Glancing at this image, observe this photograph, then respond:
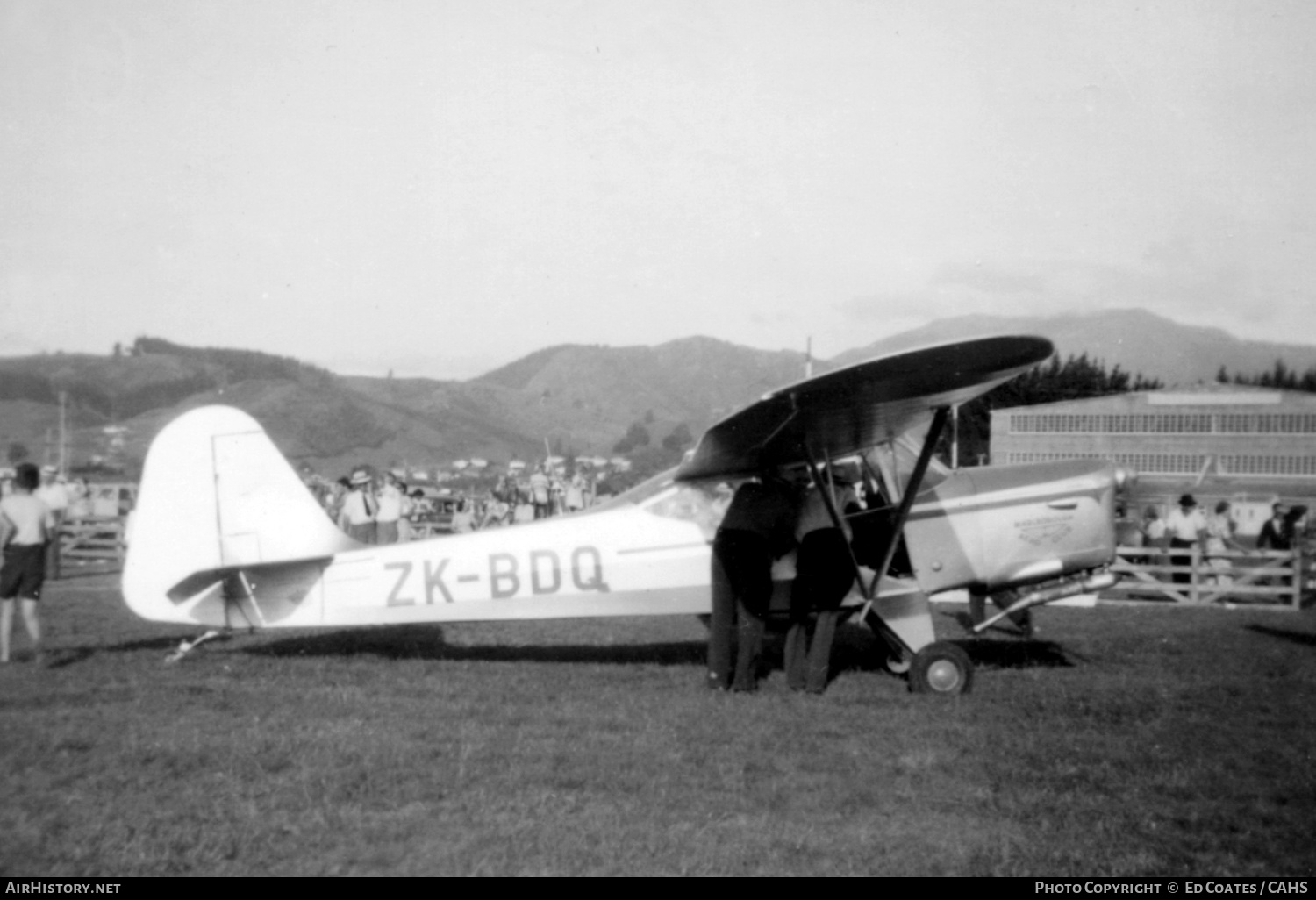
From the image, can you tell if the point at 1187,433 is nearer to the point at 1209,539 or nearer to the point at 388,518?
the point at 1209,539

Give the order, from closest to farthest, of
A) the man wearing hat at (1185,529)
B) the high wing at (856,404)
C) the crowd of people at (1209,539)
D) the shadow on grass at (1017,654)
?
the high wing at (856,404)
the shadow on grass at (1017,654)
the crowd of people at (1209,539)
the man wearing hat at (1185,529)

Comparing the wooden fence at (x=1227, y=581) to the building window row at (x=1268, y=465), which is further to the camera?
the building window row at (x=1268, y=465)

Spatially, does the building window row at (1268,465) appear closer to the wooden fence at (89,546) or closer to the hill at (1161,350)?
the hill at (1161,350)

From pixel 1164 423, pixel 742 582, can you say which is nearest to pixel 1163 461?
pixel 1164 423

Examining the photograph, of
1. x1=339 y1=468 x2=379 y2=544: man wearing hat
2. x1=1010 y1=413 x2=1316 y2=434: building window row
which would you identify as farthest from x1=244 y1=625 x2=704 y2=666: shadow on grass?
x1=1010 y1=413 x2=1316 y2=434: building window row

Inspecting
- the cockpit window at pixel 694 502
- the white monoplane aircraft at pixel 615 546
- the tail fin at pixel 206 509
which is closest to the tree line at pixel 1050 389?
the white monoplane aircraft at pixel 615 546
